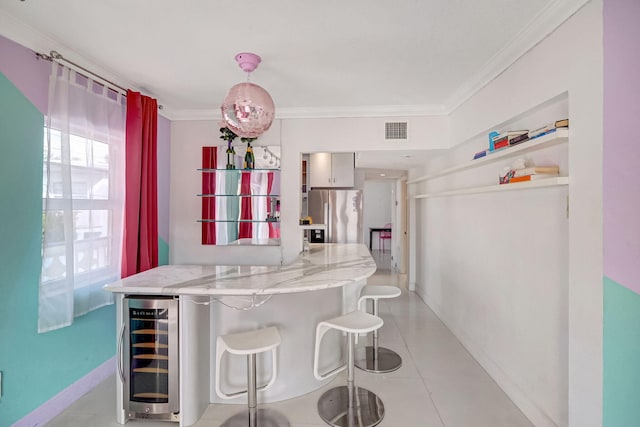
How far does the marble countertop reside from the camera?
172 cm

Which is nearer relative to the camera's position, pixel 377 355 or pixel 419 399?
pixel 419 399

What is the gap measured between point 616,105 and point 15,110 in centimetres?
322

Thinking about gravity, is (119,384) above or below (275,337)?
below

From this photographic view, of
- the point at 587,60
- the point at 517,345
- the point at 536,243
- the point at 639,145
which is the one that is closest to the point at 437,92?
the point at 587,60

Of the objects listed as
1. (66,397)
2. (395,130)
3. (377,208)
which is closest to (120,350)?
(66,397)

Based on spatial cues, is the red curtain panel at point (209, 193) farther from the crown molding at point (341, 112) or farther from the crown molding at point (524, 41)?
the crown molding at point (524, 41)

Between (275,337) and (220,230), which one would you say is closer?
(275,337)

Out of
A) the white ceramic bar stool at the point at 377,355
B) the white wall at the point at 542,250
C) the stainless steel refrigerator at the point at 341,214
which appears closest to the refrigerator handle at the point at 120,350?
the white ceramic bar stool at the point at 377,355

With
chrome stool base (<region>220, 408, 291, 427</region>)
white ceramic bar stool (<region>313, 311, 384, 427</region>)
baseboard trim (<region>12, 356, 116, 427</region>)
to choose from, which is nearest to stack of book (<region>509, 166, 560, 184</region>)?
white ceramic bar stool (<region>313, 311, 384, 427</region>)

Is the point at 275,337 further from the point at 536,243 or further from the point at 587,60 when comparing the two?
the point at 587,60

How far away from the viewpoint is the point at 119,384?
1.92m

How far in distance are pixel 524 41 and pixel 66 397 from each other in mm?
3954

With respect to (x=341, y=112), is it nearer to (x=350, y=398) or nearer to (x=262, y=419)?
(x=350, y=398)

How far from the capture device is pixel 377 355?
2.75 metres
